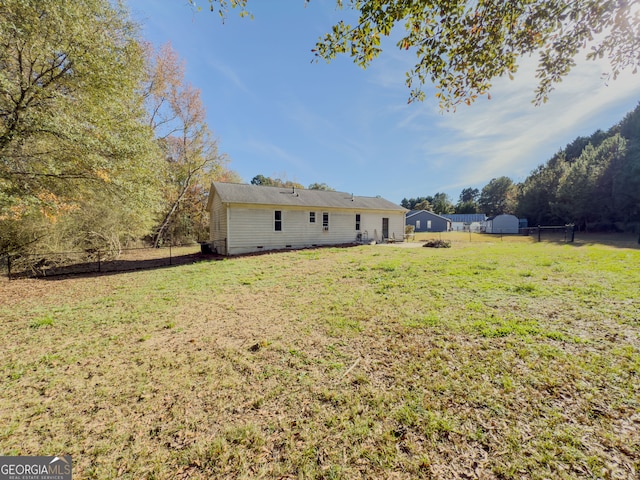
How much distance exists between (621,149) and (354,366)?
36639 millimetres

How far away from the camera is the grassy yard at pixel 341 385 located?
6.31 feet

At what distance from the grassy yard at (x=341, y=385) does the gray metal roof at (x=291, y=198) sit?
9150mm

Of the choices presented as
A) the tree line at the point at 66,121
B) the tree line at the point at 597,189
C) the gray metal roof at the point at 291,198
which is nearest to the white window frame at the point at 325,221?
the gray metal roof at the point at 291,198

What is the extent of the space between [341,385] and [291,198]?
45.6ft

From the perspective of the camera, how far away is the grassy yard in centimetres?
192

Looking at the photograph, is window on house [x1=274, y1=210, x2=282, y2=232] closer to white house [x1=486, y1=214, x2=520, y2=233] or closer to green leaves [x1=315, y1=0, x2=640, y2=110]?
green leaves [x1=315, y1=0, x2=640, y2=110]

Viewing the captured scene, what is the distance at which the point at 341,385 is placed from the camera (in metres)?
2.79

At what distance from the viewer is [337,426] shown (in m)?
2.24

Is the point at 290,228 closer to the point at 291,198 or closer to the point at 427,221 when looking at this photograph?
the point at 291,198

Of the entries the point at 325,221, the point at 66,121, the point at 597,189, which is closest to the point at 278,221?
the point at 325,221

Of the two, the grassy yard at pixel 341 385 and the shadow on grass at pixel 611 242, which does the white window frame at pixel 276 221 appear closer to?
the grassy yard at pixel 341 385

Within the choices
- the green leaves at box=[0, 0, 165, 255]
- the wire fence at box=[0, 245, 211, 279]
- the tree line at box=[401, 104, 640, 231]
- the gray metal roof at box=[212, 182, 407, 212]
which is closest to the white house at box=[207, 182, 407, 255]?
the gray metal roof at box=[212, 182, 407, 212]

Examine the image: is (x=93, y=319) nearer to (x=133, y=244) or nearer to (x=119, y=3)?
(x=119, y=3)

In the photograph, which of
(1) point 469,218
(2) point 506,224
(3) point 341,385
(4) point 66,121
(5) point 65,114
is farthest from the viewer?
(1) point 469,218
